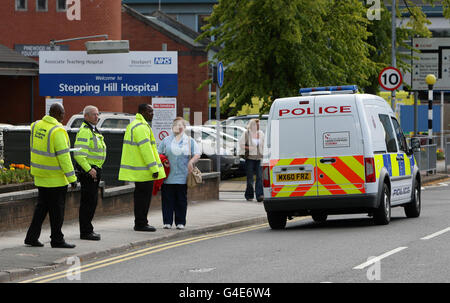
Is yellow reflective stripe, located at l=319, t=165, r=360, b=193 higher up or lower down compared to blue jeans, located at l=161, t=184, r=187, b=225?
higher up

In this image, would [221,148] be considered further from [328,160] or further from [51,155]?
[51,155]

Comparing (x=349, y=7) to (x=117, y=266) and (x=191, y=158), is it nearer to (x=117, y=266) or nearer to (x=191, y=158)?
(x=191, y=158)

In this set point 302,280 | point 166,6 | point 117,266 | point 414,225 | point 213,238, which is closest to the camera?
point 302,280

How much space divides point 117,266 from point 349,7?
21.6m

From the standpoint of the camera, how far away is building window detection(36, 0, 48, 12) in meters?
48.5

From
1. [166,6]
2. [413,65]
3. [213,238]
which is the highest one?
[166,6]

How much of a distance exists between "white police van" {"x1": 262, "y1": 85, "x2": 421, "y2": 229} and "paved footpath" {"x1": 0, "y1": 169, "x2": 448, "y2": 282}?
4.62ft

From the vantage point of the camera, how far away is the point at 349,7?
1250 inches

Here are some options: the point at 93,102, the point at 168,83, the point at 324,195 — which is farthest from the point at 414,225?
the point at 93,102

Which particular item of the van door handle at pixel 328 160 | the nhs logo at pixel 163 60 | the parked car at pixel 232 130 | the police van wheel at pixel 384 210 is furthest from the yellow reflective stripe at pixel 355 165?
the parked car at pixel 232 130

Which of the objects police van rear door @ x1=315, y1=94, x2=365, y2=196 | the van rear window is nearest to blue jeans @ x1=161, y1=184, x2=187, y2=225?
the van rear window

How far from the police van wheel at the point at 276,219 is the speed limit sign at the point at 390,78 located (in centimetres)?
1297

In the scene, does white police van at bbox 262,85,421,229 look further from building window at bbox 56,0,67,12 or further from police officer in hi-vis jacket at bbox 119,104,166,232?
building window at bbox 56,0,67,12

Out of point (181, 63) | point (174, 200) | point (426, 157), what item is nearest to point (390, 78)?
point (426, 157)
